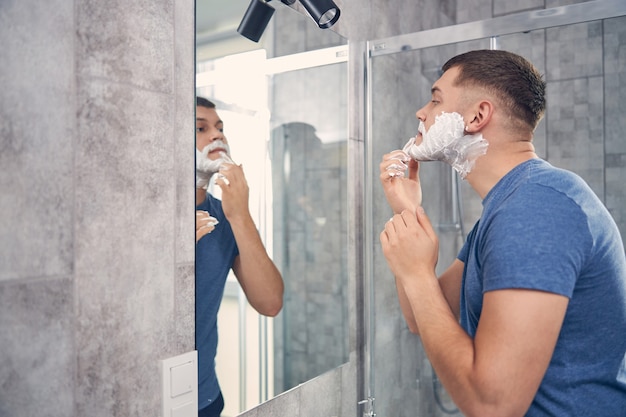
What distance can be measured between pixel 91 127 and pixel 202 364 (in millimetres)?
501

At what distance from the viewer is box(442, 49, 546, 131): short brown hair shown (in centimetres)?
107

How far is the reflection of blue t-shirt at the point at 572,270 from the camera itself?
815 mm

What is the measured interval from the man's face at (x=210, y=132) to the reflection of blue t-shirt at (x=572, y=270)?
1.80 ft

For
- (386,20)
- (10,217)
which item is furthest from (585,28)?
(10,217)

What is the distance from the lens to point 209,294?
3.37 feet

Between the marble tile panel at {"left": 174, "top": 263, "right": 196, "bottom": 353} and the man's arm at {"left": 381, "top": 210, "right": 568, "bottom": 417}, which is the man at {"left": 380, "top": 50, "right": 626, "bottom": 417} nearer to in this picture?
the man's arm at {"left": 381, "top": 210, "right": 568, "bottom": 417}

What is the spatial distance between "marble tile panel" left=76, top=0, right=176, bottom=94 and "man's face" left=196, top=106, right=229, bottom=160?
0.28 ft

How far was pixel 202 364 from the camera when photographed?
1.01m

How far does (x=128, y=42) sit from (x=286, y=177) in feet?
1.73

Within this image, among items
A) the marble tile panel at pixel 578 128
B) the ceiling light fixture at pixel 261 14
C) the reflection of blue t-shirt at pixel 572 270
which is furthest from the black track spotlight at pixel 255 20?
the marble tile panel at pixel 578 128

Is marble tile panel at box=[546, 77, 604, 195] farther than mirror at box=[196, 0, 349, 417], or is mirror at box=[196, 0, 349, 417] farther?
marble tile panel at box=[546, 77, 604, 195]

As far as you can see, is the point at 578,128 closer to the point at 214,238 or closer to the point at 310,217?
the point at 310,217

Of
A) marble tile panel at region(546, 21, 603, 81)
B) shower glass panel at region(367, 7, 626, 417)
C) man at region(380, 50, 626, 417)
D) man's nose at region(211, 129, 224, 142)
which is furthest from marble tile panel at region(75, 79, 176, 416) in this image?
marble tile panel at region(546, 21, 603, 81)

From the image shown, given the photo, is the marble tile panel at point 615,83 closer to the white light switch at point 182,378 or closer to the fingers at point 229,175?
the fingers at point 229,175
